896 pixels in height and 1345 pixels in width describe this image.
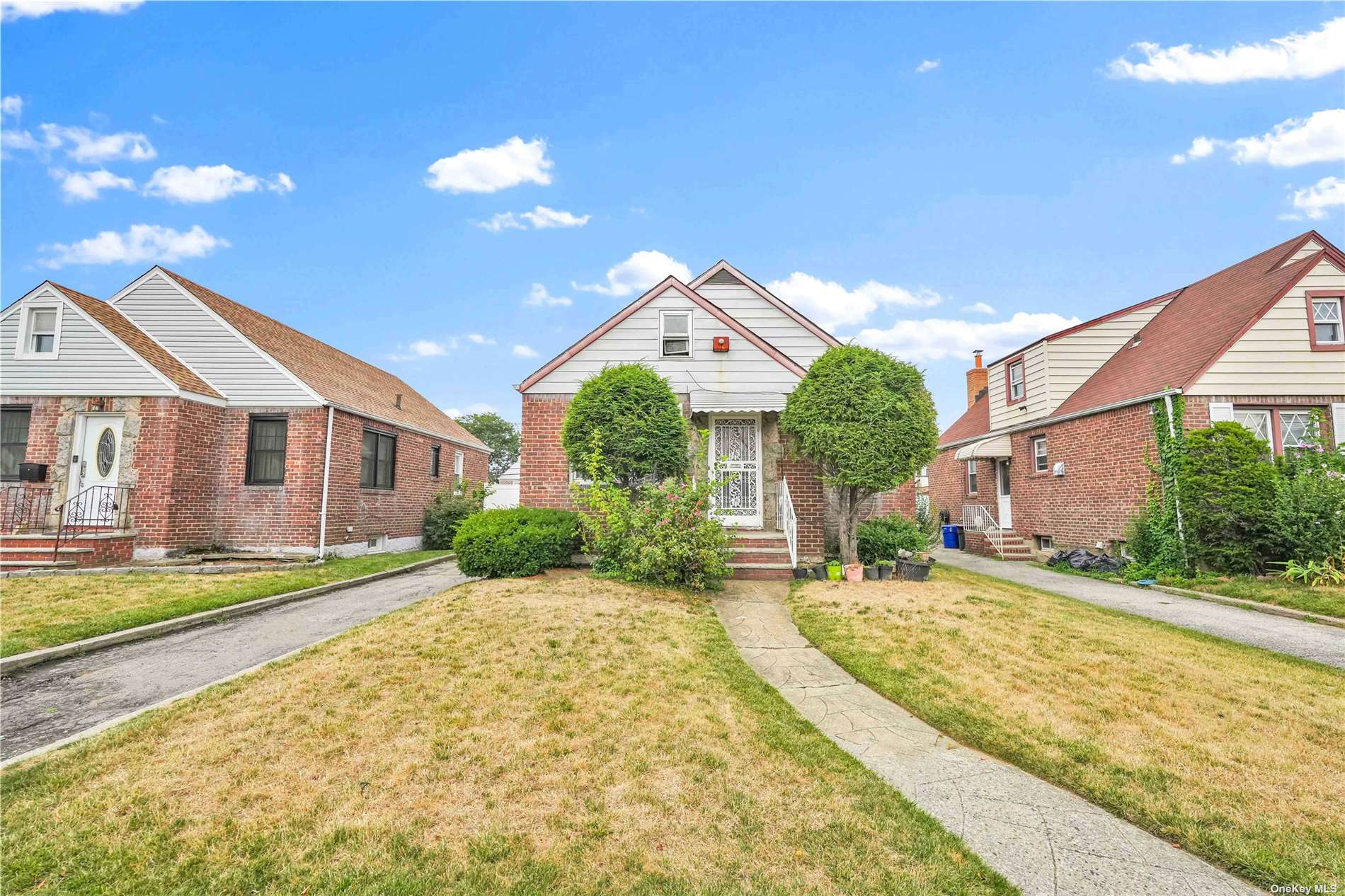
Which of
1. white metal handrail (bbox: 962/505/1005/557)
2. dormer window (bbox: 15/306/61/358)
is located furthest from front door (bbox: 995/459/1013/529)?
dormer window (bbox: 15/306/61/358)

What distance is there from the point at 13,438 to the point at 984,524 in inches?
1025

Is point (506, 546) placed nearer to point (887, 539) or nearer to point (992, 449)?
point (887, 539)

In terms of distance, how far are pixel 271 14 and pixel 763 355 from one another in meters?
11.3

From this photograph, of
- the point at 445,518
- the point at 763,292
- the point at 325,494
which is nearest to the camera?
the point at 325,494

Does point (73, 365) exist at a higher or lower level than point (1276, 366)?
higher

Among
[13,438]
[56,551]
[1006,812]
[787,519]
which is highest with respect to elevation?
[13,438]

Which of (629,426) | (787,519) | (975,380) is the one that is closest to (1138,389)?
(787,519)

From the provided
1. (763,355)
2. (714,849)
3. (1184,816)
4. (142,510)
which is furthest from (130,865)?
(142,510)

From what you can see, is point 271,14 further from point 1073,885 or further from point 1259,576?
point 1259,576

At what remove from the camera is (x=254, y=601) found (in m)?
8.92

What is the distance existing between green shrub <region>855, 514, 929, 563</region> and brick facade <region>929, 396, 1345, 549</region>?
5.28 meters

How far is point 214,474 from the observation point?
13.4 m

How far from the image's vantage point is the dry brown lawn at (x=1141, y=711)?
10.1 feet

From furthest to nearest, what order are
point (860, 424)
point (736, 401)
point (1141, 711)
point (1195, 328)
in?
point (1195, 328) < point (736, 401) < point (860, 424) < point (1141, 711)
